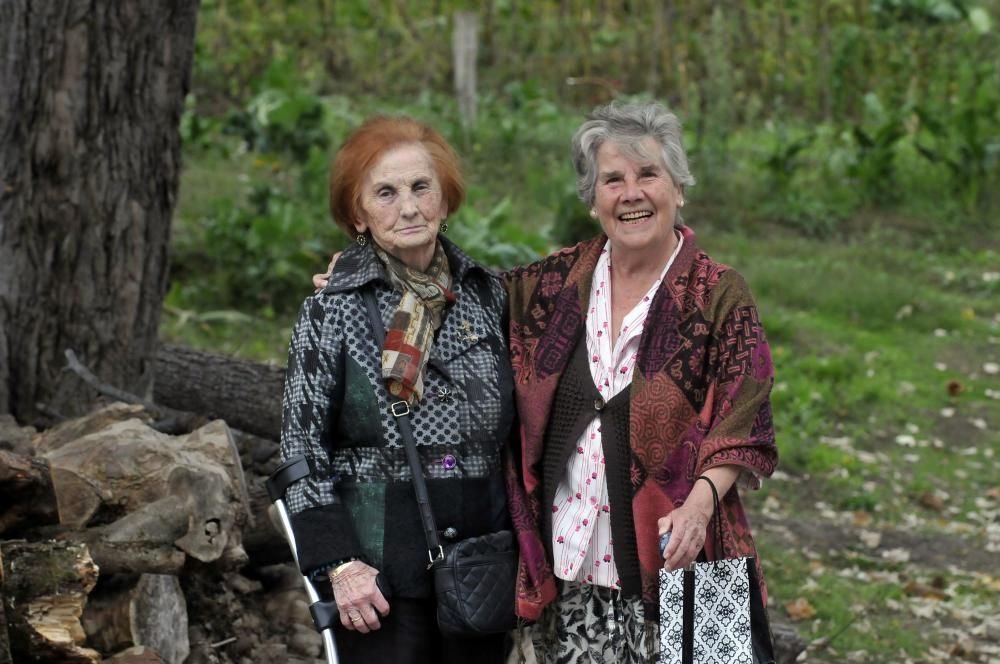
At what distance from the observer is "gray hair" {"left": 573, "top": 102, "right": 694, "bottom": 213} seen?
301 cm

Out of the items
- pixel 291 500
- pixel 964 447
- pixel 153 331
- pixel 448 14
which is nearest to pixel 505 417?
pixel 291 500

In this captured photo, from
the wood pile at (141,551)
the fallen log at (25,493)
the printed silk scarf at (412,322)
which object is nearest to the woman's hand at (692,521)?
the printed silk scarf at (412,322)

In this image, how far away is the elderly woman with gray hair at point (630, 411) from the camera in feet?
9.70

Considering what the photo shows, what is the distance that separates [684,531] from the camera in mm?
2885

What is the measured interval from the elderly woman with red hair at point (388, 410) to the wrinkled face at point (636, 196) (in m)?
0.36

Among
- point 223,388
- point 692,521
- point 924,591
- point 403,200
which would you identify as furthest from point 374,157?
point 924,591

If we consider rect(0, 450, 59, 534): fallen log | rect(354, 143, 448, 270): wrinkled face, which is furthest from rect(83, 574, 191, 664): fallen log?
rect(354, 143, 448, 270): wrinkled face

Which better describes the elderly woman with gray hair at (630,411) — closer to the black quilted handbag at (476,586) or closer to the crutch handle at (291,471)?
the black quilted handbag at (476,586)

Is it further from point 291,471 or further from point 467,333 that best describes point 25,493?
point 467,333

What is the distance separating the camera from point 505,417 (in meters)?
3.07

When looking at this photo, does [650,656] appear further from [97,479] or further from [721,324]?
[97,479]

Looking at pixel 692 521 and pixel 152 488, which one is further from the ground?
pixel 692 521

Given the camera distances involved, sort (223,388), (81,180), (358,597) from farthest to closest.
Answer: (223,388) → (81,180) → (358,597)

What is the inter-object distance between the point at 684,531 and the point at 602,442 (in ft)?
0.88
